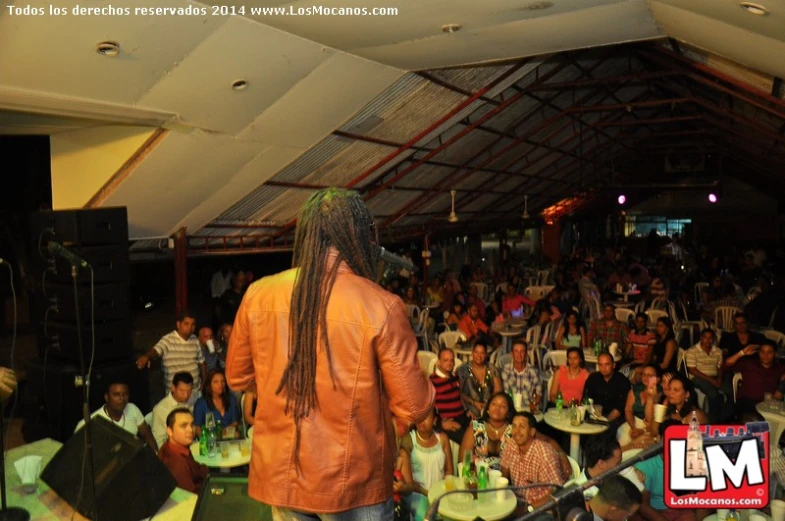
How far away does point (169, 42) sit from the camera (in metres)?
4.21

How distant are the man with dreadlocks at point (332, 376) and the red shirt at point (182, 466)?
2832 mm

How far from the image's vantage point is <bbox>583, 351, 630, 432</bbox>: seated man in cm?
593

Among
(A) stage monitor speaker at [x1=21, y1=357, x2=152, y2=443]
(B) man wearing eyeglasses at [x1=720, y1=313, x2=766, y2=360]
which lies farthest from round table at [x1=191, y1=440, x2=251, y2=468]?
(B) man wearing eyeglasses at [x1=720, y1=313, x2=766, y2=360]

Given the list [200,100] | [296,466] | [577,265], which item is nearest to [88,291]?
[200,100]

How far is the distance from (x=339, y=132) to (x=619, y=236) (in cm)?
2029

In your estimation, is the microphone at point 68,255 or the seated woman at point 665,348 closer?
the microphone at point 68,255

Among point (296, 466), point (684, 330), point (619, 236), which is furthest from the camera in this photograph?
point (619, 236)

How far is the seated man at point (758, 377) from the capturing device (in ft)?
20.8

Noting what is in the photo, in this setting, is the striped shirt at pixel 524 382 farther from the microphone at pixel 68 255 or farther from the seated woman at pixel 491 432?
the microphone at pixel 68 255

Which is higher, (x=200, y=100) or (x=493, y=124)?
(x=493, y=124)

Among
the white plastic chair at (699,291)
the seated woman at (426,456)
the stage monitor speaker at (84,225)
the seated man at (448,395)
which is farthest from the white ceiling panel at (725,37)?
the white plastic chair at (699,291)

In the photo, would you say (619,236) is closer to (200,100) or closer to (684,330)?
(684,330)

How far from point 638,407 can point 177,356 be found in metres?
4.00

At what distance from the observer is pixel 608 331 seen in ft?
26.7
